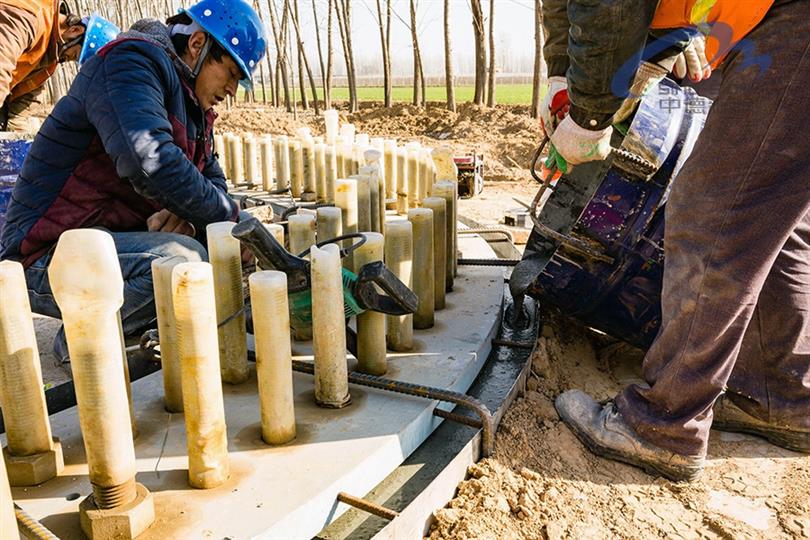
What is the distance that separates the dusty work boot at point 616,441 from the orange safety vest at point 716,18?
3.89ft

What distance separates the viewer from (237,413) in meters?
2.17

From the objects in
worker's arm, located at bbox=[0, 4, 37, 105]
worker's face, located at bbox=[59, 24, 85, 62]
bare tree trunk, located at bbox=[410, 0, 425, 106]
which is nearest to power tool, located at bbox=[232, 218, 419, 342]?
worker's arm, located at bbox=[0, 4, 37, 105]

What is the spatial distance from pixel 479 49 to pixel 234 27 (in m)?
13.9

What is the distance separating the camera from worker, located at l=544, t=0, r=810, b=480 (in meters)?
1.93

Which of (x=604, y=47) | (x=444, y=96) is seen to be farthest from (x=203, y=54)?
(x=444, y=96)

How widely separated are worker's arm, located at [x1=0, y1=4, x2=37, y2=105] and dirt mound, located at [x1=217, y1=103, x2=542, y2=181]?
25.0 ft

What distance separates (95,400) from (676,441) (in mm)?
1693

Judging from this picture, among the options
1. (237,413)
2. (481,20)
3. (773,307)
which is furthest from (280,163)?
(481,20)

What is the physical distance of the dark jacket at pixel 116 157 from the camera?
9.15 ft

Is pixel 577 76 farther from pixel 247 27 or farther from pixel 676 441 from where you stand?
pixel 247 27

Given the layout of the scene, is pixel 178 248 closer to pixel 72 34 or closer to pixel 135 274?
pixel 135 274

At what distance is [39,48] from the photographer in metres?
4.12

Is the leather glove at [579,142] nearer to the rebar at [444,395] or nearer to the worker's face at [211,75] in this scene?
the rebar at [444,395]

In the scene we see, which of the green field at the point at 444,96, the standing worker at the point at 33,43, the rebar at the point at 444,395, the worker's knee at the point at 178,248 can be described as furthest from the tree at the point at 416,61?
the rebar at the point at 444,395
